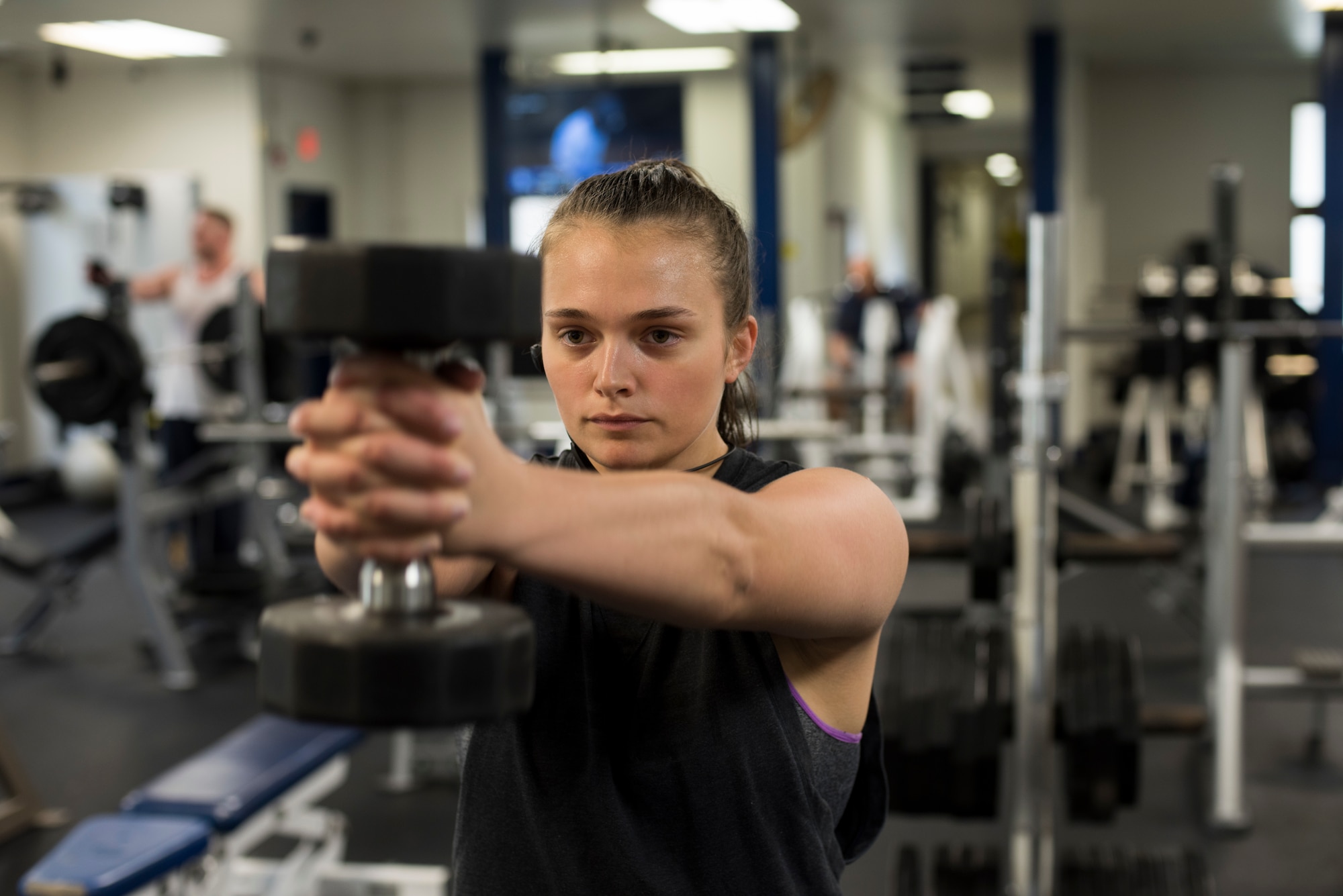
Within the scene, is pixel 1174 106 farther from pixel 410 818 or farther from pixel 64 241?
pixel 410 818

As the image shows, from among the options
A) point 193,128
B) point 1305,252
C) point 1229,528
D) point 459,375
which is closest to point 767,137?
point 193,128

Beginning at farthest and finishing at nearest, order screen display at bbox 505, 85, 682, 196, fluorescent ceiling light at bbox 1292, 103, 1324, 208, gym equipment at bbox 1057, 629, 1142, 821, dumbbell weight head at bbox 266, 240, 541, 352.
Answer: fluorescent ceiling light at bbox 1292, 103, 1324, 208
screen display at bbox 505, 85, 682, 196
gym equipment at bbox 1057, 629, 1142, 821
dumbbell weight head at bbox 266, 240, 541, 352

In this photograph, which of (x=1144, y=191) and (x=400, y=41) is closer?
(x=400, y=41)

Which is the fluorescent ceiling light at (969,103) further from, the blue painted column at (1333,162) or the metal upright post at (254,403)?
the metal upright post at (254,403)

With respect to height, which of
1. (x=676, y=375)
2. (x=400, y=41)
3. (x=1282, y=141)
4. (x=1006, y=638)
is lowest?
(x=1006, y=638)

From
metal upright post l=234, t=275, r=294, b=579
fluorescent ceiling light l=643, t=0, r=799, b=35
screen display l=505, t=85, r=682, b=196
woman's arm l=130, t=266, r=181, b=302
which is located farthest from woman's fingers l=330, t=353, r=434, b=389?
screen display l=505, t=85, r=682, b=196

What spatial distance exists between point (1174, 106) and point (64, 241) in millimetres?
8720

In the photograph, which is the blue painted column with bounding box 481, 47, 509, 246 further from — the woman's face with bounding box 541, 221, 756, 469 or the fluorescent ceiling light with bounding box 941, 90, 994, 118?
the woman's face with bounding box 541, 221, 756, 469

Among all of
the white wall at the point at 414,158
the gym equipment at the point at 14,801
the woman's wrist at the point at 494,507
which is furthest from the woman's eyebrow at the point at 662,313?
the white wall at the point at 414,158

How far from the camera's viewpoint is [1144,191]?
11031 millimetres

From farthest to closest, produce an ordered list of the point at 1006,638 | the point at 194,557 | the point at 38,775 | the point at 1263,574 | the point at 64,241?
the point at 64,241, the point at 1263,574, the point at 194,557, the point at 38,775, the point at 1006,638

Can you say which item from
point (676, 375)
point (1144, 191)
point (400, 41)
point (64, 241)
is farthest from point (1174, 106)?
point (676, 375)

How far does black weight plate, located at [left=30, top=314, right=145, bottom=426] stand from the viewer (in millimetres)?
4496

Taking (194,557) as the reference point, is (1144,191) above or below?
above
